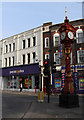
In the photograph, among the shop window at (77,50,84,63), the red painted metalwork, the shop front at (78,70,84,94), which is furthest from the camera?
the shop window at (77,50,84,63)

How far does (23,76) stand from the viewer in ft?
108

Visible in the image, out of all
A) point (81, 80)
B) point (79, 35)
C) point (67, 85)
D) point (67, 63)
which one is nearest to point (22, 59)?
point (79, 35)

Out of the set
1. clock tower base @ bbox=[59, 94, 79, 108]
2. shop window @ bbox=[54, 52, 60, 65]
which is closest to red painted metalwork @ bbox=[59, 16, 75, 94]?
clock tower base @ bbox=[59, 94, 79, 108]

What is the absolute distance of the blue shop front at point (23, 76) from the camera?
3012 centimetres

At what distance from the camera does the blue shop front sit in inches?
1186

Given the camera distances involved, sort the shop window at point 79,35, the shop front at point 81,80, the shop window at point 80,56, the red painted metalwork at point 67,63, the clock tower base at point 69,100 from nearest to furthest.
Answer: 1. the clock tower base at point 69,100
2. the red painted metalwork at point 67,63
3. the shop front at point 81,80
4. the shop window at point 80,56
5. the shop window at point 79,35

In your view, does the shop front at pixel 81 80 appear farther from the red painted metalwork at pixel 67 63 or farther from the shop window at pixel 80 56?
the red painted metalwork at pixel 67 63

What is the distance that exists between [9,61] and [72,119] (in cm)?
3092

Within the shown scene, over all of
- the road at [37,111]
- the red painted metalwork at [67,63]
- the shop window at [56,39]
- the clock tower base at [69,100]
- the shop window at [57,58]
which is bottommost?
the road at [37,111]

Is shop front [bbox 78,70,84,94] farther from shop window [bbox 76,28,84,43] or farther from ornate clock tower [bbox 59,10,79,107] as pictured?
ornate clock tower [bbox 59,10,79,107]

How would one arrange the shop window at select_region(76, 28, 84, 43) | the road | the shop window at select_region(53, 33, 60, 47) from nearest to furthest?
the road
the shop window at select_region(76, 28, 84, 43)
the shop window at select_region(53, 33, 60, 47)

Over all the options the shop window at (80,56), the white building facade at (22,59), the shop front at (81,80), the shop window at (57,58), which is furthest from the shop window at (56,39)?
the shop front at (81,80)

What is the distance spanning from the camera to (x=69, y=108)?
9781 millimetres

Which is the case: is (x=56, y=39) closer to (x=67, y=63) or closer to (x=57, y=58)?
(x=57, y=58)
